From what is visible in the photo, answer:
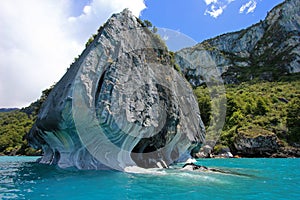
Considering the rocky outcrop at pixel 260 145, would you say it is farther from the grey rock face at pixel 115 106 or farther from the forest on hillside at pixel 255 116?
the grey rock face at pixel 115 106

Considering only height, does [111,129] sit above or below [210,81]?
below

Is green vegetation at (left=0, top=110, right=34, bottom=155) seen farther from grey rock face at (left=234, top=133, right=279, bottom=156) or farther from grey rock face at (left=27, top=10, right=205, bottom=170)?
grey rock face at (left=27, top=10, right=205, bottom=170)

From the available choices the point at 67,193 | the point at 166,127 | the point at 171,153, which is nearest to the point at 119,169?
the point at 166,127

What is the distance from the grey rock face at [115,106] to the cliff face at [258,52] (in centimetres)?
8192

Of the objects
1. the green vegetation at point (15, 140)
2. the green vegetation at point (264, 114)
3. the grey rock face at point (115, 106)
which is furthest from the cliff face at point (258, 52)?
the grey rock face at point (115, 106)

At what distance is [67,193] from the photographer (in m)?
9.41

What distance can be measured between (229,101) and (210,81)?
8887 mm

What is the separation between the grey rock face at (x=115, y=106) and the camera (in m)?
15.8

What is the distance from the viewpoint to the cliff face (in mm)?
105700

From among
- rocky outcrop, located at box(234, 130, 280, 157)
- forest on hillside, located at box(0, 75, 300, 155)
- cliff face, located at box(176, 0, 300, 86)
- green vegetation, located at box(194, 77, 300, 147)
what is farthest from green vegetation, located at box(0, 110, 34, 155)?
cliff face, located at box(176, 0, 300, 86)

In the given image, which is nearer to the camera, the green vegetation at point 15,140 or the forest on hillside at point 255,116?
the forest on hillside at point 255,116

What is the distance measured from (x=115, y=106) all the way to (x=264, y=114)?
205 ft

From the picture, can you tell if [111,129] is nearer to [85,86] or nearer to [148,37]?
[85,86]

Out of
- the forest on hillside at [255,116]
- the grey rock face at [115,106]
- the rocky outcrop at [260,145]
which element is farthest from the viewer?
the forest on hillside at [255,116]
